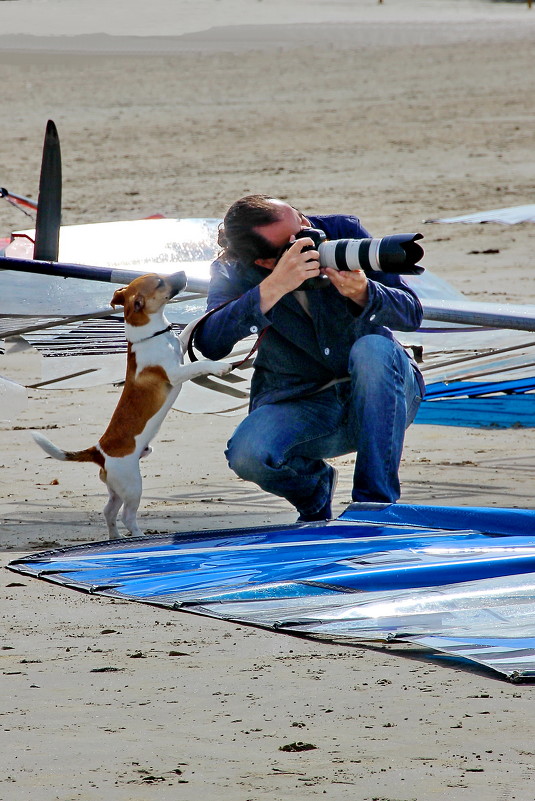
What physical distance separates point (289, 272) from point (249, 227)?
245 mm

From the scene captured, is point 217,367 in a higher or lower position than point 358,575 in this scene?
higher

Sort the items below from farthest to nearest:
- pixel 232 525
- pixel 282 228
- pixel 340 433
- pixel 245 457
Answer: pixel 232 525
pixel 340 433
pixel 245 457
pixel 282 228

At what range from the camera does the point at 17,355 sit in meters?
7.04

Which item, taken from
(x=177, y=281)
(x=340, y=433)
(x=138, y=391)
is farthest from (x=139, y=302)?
(x=340, y=433)

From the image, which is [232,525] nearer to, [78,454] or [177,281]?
[78,454]

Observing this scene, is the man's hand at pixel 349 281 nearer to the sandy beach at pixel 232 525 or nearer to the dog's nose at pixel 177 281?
the dog's nose at pixel 177 281

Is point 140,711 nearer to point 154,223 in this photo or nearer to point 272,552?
point 272,552

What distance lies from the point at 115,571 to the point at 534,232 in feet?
23.7

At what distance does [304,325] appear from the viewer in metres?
3.91

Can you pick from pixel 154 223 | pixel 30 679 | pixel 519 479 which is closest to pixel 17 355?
pixel 154 223

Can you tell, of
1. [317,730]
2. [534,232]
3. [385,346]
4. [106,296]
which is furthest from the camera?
[534,232]

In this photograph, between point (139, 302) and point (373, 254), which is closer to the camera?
point (373, 254)

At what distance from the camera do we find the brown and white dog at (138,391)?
4039 mm

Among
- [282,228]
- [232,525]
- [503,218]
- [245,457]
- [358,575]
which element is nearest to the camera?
[358,575]
